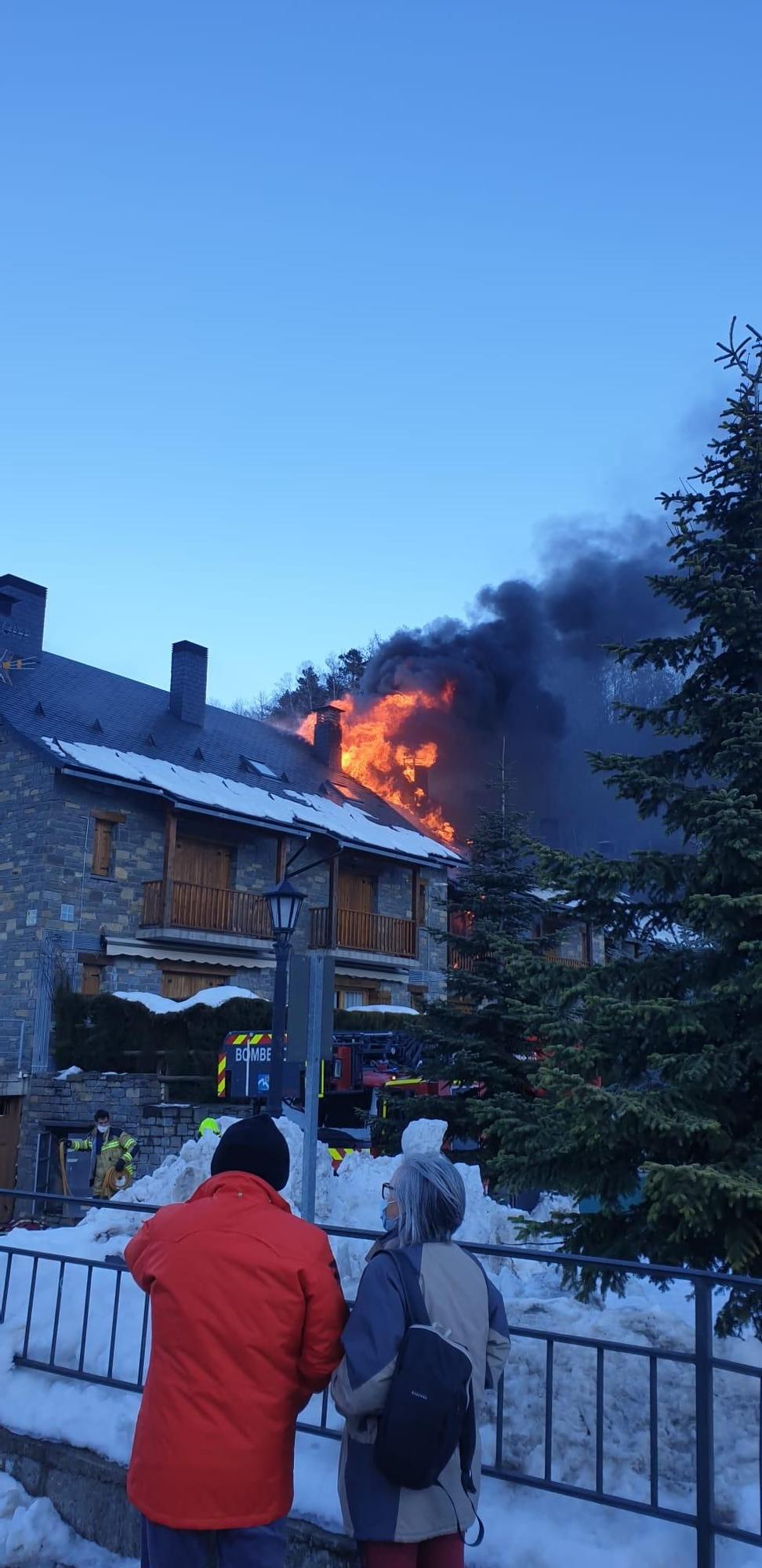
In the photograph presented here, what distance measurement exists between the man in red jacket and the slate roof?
65.5ft

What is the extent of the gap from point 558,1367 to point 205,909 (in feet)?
67.0

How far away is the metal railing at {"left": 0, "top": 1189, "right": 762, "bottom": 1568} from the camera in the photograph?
3.77 metres

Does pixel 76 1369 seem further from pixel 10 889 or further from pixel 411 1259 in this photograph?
pixel 10 889

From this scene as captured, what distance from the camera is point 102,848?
930 inches

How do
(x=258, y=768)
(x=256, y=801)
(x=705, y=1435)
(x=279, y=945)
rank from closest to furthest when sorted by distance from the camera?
(x=705, y=1435) < (x=279, y=945) < (x=256, y=801) < (x=258, y=768)

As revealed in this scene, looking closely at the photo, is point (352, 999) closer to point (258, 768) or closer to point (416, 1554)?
point (258, 768)

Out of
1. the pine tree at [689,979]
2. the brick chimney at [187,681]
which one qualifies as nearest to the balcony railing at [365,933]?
the brick chimney at [187,681]

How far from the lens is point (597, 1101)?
237 inches

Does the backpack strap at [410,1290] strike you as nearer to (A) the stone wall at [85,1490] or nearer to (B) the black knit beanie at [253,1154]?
(B) the black knit beanie at [253,1154]

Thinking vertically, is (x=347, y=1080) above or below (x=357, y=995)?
below

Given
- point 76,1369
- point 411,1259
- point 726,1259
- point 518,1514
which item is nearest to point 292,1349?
point 411,1259

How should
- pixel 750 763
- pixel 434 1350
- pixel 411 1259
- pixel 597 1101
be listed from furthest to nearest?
pixel 750 763 → pixel 597 1101 → pixel 411 1259 → pixel 434 1350

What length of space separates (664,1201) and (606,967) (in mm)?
1704

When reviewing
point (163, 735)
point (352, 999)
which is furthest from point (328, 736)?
point (352, 999)
